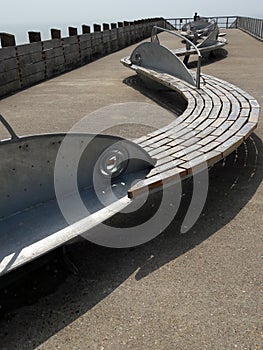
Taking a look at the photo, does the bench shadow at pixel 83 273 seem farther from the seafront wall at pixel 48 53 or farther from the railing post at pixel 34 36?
the railing post at pixel 34 36

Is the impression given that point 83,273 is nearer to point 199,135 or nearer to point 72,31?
point 199,135

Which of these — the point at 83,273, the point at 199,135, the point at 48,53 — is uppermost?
the point at 48,53

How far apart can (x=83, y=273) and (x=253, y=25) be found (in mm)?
22136

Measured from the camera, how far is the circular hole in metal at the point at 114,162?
298 cm

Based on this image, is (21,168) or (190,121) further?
(190,121)

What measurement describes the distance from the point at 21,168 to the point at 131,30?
60.2ft

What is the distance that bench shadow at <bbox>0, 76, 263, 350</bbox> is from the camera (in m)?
2.21

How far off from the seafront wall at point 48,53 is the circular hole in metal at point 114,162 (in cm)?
651

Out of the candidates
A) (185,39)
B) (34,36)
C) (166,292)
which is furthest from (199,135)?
(34,36)

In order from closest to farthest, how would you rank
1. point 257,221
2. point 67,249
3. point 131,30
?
point 67,249, point 257,221, point 131,30

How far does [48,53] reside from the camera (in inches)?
409

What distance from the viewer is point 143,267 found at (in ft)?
8.68

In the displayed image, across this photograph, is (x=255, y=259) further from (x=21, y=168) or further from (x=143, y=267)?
(x=21, y=168)

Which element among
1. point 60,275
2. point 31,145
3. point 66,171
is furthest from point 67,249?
point 31,145
